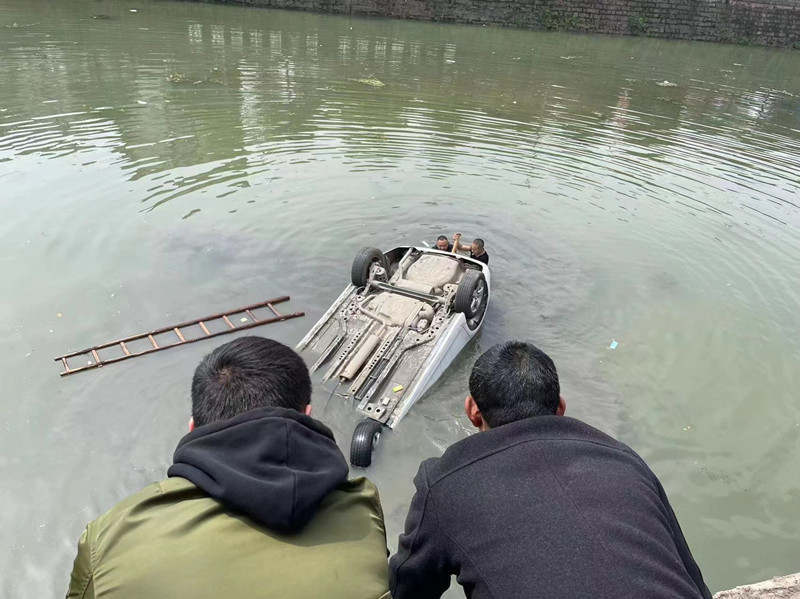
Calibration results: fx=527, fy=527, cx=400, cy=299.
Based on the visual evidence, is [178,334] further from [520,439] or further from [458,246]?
[520,439]

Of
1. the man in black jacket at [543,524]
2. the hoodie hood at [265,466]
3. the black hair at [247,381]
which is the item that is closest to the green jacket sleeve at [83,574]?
the hoodie hood at [265,466]

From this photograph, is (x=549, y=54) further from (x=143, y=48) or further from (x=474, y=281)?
(x=474, y=281)

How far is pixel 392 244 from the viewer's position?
34.3 feet

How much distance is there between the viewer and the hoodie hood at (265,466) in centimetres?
183

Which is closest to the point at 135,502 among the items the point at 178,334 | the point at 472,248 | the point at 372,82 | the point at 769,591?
the point at 769,591

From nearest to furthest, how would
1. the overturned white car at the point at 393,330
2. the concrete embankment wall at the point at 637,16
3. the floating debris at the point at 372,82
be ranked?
the overturned white car at the point at 393,330 → the floating debris at the point at 372,82 → the concrete embankment wall at the point at 637,16

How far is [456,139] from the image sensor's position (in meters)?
15.6

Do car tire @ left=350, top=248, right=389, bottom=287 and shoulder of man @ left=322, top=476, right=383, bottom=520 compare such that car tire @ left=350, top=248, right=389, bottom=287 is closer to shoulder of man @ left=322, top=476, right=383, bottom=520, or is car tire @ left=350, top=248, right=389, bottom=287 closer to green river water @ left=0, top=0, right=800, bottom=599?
green river water @ left=0, top=0, right=800, bottom=599

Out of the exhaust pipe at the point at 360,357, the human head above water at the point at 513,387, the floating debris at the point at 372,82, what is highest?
the human head above water at the point at 513,387

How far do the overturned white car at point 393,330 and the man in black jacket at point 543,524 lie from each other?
137 inches

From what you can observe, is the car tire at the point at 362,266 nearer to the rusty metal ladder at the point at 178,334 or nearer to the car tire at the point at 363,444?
the rusty metal ladder at the point at 178,334

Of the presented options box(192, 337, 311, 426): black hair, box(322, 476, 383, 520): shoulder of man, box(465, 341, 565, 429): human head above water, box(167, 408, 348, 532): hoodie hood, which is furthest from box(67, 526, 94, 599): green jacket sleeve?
box(465, 341, 565, 429): human head above water

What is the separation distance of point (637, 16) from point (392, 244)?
3642 centimetres

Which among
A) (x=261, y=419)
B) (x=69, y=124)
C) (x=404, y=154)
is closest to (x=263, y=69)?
(x=69, y=124)
